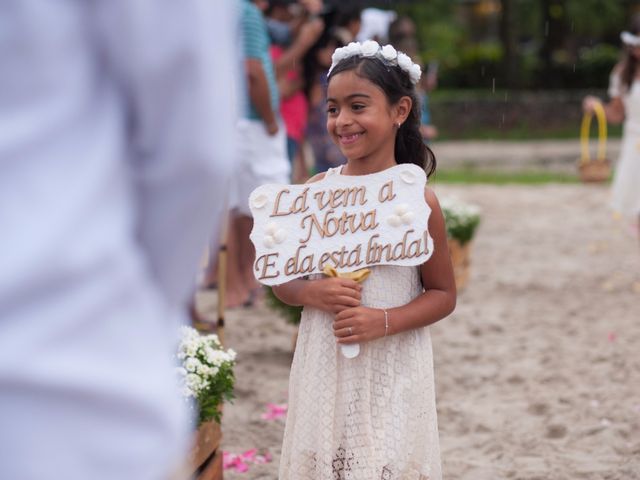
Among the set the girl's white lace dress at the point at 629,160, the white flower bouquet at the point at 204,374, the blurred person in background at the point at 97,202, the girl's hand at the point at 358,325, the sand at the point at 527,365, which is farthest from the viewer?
the girl's white lace dress at the point at 629,160

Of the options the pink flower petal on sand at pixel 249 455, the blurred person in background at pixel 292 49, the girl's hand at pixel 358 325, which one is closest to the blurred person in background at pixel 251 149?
the blurred person in background at pixel 292 49

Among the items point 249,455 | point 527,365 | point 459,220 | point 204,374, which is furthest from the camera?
point 459,220

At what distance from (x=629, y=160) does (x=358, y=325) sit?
20.7 feet

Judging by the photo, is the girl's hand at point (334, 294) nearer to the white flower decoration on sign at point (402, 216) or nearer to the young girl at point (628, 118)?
the white flower decoration on sign at point (402, 216)

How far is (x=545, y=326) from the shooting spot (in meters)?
6.40

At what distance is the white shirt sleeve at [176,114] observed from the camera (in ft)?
3.20

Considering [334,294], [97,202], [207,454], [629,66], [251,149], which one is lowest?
[207,454]

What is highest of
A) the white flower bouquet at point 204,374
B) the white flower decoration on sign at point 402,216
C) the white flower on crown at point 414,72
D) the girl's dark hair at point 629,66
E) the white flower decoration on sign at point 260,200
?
the girl's dark hair at point 629,66

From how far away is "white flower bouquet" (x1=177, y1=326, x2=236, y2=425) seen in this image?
127 inches

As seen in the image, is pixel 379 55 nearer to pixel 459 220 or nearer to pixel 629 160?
pixel 459 220

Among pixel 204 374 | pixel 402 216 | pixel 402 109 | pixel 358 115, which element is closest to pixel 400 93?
pixel 402 109

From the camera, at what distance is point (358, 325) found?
2.66m

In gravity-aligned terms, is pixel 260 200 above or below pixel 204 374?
above

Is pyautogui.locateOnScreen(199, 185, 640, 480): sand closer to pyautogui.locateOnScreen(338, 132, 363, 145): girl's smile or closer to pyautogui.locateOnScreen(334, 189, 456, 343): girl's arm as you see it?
pyautogui.locateOnScreen(334, 189, 456, 343): girl's arm
